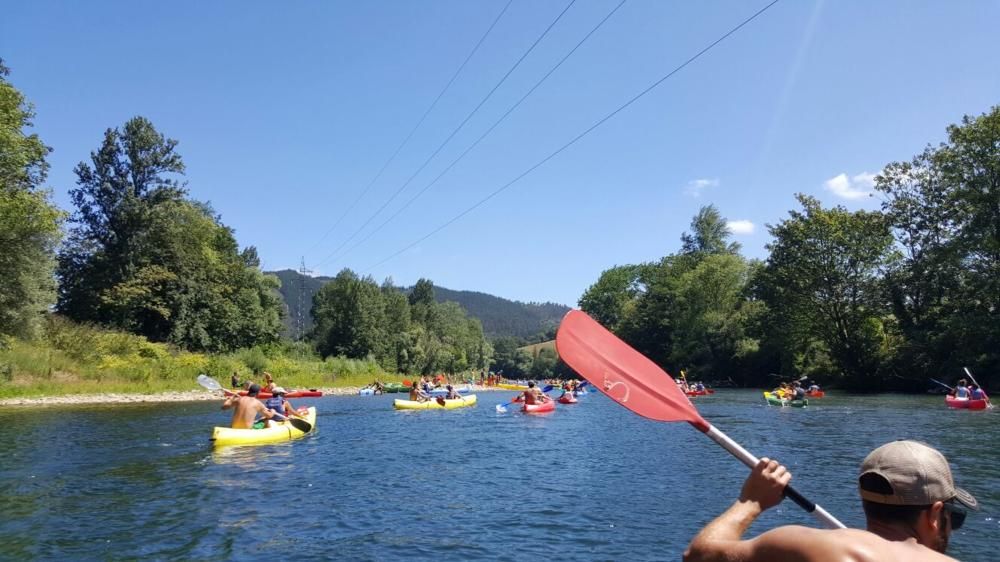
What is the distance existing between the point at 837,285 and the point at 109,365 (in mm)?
45972

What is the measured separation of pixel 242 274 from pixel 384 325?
20850mm

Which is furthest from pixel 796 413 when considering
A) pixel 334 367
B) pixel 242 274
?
pixel 242 274

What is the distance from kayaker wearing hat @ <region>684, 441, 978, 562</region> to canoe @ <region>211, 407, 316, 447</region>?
1500 centimetres

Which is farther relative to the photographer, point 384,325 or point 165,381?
point 384,325

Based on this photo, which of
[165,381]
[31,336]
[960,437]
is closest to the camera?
[960,437]

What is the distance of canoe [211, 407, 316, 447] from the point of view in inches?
616

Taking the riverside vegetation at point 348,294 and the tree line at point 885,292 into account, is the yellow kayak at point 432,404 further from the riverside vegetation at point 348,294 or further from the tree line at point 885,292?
the tree line at point 885,292

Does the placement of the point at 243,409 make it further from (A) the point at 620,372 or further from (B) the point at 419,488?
(A) the point at 620,372

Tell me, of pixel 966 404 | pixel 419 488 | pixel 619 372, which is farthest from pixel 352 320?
pixel 619 372

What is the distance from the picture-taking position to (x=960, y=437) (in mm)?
17219

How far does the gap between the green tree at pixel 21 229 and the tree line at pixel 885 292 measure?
44.1 metres

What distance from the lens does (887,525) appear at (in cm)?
253

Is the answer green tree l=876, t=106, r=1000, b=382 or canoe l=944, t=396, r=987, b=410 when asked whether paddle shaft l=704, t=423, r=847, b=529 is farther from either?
green tree l=876, t=106, r=1000, b=382

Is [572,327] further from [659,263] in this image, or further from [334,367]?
[659,263]
